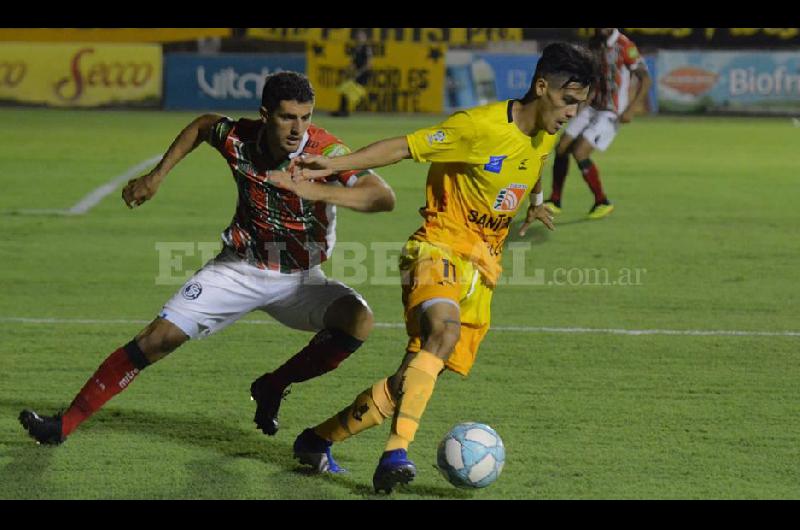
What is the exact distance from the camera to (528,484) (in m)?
5.41

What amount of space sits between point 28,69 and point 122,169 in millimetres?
11426

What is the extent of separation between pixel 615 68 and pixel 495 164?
27.4 ft

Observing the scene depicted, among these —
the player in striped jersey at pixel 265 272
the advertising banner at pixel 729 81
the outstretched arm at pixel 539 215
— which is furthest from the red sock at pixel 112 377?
the advertising banner at pixel 729 81

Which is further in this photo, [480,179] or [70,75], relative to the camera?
[70,75]

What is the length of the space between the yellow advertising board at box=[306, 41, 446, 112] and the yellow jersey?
21279 mm

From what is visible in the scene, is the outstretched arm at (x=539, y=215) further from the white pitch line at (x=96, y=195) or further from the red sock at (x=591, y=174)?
the white pitch line at (x=96, y=195)

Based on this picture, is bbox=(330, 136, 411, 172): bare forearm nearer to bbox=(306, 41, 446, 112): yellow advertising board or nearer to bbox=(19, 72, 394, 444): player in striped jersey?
bbox=(19, 72, 394, 444): player in striped jersey

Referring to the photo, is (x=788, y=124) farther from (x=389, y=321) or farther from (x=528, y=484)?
(x=528, y=484)

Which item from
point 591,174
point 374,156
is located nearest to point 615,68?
point 591,174

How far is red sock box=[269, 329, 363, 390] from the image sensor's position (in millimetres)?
6020

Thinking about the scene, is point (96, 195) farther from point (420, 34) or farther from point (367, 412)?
point (420, 34)

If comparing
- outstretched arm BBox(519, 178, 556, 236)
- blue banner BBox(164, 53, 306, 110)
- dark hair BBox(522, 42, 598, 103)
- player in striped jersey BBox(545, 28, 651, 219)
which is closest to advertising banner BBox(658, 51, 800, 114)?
blue banner BBox(164, 53, 306, 110)

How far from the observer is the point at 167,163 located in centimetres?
600

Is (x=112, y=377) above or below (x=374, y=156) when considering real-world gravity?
below
